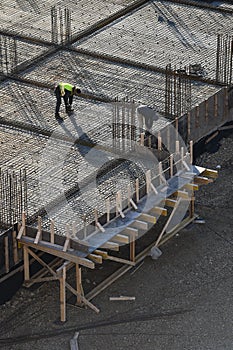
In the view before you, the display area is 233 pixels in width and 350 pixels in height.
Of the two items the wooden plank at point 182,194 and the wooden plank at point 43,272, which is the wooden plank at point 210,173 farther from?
the wooden plank at point 43,272

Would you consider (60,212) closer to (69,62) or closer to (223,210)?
(223,210)

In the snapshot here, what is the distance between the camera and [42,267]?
33.0 metres

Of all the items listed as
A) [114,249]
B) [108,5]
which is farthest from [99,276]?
[108,5]

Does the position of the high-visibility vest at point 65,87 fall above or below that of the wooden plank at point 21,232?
above

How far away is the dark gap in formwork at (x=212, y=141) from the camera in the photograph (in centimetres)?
3878

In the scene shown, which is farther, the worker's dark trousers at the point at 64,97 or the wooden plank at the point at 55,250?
the worker's dark trousers at the point at 64,97

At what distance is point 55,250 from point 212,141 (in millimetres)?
10756

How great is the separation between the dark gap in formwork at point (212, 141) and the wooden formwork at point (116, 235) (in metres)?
2.96

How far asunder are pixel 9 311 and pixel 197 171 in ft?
24.4

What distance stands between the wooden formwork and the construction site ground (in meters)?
0.36

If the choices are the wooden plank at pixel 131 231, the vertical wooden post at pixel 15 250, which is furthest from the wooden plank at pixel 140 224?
the vertical wooden post at pixel 15 250

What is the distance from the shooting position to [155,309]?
31.9 metres

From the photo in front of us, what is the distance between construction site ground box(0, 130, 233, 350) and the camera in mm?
30609

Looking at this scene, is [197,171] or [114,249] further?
[197,171]
